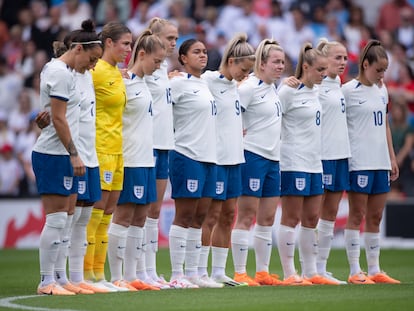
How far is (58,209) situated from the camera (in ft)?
36.5

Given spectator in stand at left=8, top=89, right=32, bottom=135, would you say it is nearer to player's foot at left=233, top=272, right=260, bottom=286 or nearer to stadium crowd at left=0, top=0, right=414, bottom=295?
stadium crowd at left=0, top=0, right=414, bottom=295

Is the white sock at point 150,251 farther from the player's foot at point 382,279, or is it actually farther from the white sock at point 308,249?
the player's foot at point 382,279

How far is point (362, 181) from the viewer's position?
13.6m

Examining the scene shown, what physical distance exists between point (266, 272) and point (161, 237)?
7.50 metres

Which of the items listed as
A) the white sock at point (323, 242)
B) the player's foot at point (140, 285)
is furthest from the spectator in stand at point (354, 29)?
the player's foot at point (140, 285)

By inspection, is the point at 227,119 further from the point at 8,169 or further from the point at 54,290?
the point at 8,169

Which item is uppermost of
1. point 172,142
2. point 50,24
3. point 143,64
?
point 50,24

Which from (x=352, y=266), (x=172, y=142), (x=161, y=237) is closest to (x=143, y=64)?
(x=172, y=142)

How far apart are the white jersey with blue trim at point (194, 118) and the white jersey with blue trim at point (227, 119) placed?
0.17 m

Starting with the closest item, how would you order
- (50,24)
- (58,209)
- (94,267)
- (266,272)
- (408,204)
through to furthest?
(58,209), (94,267), (266,272), (408,204), (50,24)

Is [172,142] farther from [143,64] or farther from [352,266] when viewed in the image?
[352,266]

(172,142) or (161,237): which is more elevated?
(172,142)

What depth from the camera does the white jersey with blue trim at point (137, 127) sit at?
1202cm

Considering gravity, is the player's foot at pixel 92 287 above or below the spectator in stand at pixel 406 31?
below
